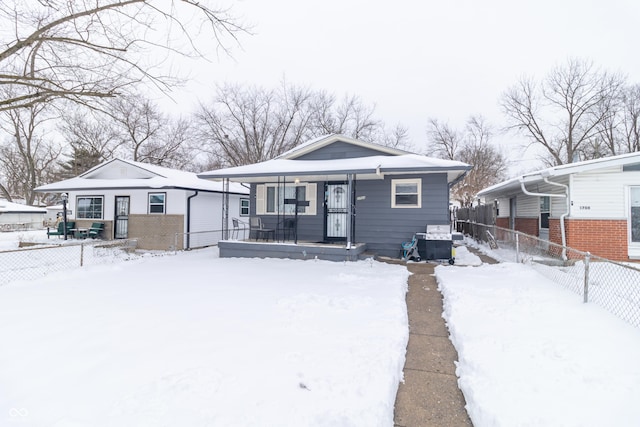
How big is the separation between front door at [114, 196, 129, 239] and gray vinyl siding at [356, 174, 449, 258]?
1009cm

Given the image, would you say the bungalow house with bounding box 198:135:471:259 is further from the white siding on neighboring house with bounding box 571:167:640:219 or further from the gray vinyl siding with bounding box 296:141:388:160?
the white siding on neighboring house with bounding box 571:167:640:219

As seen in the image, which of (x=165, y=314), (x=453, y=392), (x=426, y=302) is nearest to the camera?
(x=453, y=392)

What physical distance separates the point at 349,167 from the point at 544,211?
24.1ft

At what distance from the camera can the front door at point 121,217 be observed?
531 inches

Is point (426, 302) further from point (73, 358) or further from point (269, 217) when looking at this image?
point (269, 217)

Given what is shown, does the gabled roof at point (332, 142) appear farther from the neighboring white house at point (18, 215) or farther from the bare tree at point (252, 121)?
the neighboring white house at point (18, 215)

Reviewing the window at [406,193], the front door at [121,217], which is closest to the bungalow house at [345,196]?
the window at [406,193]

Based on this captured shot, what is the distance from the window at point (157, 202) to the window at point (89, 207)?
2700 mm

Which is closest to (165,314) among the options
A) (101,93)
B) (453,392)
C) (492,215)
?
(453,392)

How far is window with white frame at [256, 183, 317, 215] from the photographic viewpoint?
34.5 feet

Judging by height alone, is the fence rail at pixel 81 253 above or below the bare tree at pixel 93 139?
below

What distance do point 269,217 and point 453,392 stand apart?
8827mm

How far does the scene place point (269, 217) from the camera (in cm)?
1105

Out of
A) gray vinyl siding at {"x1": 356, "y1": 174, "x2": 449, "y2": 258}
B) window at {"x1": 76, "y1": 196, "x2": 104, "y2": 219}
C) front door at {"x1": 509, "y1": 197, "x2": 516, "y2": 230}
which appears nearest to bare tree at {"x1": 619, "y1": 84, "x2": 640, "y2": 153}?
front door at {"x1": 509, "y1": 197, "x2": 516, "y2": 230}
